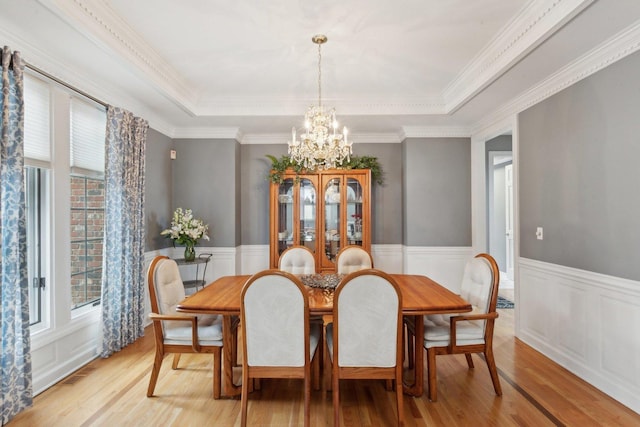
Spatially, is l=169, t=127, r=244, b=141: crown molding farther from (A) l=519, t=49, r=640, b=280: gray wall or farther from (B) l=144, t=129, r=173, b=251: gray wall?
(A) l=519, t=49, r=640, b=280: gray wall

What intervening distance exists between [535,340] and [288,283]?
263 centimetres

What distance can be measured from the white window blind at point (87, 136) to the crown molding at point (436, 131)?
11.1 ft

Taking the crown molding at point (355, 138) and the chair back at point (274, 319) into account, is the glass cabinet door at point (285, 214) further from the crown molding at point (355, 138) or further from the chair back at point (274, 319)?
the chair back at point (274, 319)

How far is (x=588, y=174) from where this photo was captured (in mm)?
2648

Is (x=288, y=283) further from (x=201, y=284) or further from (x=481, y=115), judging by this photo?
(x=481, y=115)

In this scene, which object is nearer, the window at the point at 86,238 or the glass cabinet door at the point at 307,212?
the window at the point at 86,238

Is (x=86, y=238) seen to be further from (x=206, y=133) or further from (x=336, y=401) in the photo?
(x=336, y=401)

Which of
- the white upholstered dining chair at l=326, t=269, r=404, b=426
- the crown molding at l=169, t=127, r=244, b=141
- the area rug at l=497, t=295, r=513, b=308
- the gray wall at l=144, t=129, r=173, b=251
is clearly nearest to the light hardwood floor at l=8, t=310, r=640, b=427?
the white upholstered dining chair at l=326, t=269, r=404, b=426

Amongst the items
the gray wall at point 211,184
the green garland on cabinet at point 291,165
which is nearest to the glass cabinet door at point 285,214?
the green garland on cabinet at point 291,165

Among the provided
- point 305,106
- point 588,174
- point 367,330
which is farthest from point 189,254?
point 588,174

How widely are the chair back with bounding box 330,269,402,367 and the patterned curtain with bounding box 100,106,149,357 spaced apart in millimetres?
2252

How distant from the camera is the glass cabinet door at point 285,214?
4570 mm

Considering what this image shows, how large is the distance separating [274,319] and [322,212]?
8.63ft

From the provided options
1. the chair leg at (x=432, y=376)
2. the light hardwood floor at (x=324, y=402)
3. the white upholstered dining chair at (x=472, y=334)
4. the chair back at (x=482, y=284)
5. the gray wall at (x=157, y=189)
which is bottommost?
the light hardwood floor at (x=324, y=402)
